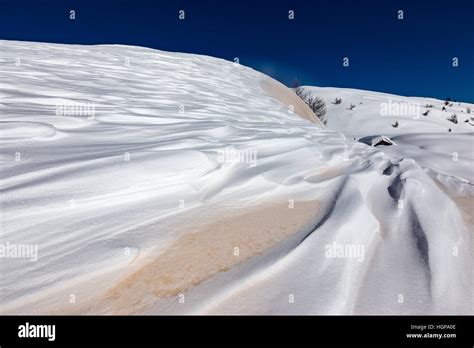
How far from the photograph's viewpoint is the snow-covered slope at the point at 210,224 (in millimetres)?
1070

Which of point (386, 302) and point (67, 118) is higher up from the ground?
point (67, 118)

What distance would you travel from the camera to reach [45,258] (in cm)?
112

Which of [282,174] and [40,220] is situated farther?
[282,174]

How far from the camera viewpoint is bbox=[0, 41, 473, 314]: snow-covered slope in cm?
107

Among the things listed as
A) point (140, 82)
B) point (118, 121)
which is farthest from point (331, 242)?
point (140, 82)

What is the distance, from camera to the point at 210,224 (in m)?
1.45

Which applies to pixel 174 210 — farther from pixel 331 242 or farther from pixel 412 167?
pixel 412 167
